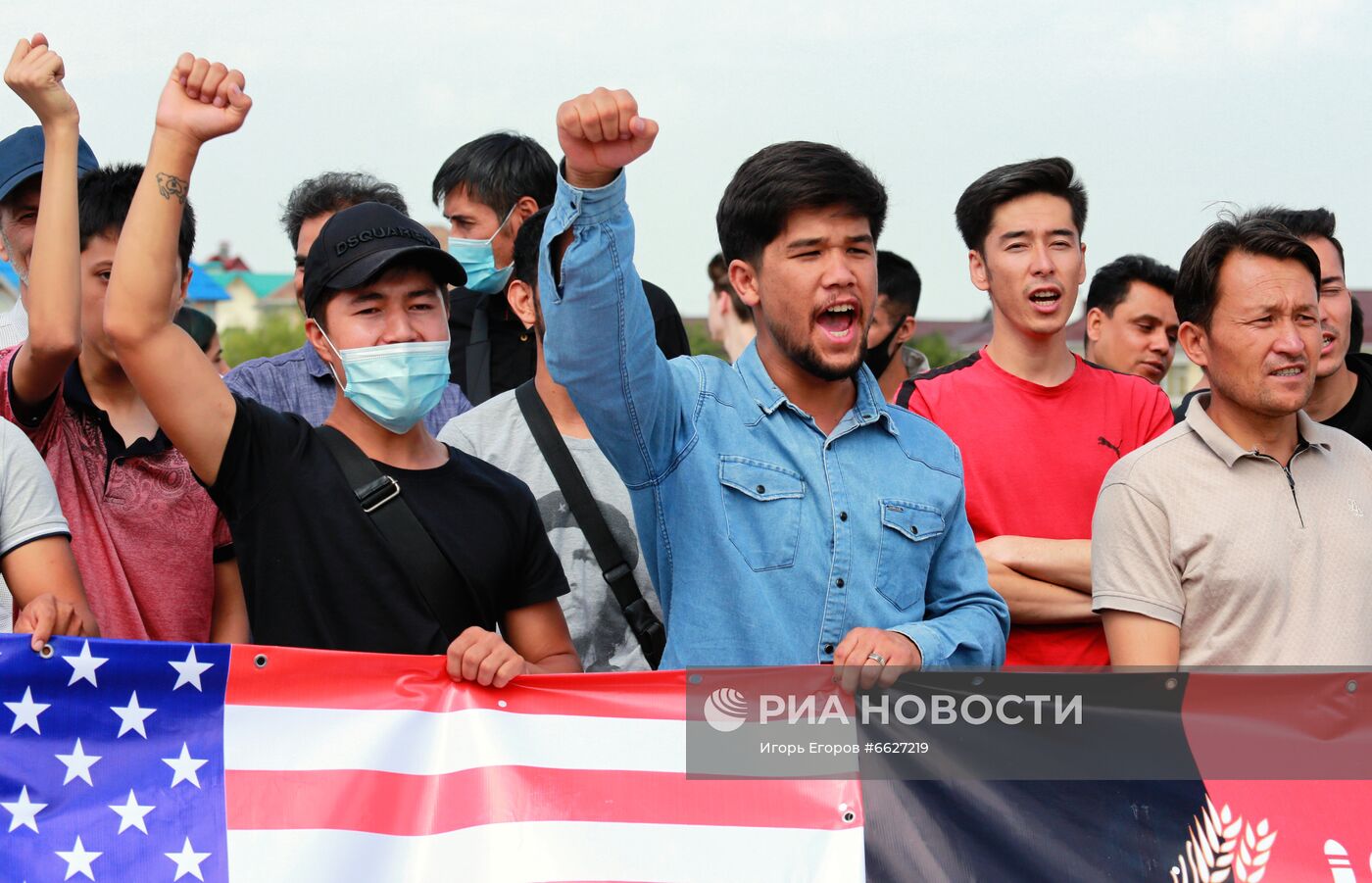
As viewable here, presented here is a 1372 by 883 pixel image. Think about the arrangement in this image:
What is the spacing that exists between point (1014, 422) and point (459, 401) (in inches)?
73.1

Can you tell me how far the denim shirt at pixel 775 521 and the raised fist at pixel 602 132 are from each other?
13.4 inches

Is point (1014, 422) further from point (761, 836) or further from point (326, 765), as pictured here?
point (326, 765)

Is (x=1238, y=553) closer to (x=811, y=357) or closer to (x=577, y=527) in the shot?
(x=811, y=357)

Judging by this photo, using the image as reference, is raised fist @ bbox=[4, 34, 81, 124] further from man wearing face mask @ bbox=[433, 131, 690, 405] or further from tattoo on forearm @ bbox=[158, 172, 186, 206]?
man wearing face mask @ bbox=[433, 131, 690, 405]

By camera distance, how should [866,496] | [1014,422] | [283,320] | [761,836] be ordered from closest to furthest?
[761,836]
[866,496]
[1014,422]
[283,320]

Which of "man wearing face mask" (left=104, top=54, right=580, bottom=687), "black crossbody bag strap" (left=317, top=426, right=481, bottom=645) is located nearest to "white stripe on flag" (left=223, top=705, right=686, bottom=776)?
"man wearing face mask" (left=104, top=54, right=580, bottom=687)

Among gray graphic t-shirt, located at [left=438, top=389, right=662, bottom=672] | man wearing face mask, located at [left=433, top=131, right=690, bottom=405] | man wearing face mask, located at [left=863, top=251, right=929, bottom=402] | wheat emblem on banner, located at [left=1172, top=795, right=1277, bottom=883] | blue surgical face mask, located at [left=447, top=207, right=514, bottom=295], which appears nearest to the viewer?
wheat emblem on banner, located at [left=1172, top=795, right=1277, bottom=883]

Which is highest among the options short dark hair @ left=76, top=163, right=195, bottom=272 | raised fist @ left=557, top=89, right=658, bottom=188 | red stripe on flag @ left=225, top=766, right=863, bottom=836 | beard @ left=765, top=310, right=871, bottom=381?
short dark hair @ left=76, top=163, right=195, bottom=272

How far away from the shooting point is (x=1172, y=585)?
3.99 meters

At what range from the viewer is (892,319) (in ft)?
25.6

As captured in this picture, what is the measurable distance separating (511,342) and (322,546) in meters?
2.68

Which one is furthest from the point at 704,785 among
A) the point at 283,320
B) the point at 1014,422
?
the point at 283,320

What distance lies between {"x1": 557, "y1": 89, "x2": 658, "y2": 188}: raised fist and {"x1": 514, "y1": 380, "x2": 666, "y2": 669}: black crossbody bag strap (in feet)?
4.76

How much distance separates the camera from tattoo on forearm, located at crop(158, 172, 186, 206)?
322cm
